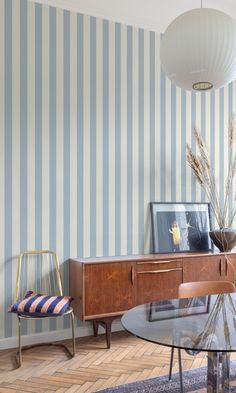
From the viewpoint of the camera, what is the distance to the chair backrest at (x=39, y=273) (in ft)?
11.4

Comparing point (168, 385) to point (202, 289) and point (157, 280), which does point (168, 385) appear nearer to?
point (202, 289)

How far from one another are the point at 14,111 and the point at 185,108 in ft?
6.02

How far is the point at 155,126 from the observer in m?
4.12

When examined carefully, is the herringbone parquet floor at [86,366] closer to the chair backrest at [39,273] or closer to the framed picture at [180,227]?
the chair backrest at [39,273]

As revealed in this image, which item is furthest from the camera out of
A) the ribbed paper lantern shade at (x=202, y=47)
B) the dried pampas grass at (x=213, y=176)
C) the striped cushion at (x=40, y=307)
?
the dried pampas grass at (x=213, y=176)

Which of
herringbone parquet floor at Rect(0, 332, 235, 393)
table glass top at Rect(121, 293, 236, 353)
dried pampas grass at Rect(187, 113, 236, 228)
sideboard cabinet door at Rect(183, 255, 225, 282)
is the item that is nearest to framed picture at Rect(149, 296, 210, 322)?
table glass top at Rect(121, 293, 236, 353)

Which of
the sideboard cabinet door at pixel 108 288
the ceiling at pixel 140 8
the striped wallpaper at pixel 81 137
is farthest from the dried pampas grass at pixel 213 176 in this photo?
the sideboard cabinet door at pixel 108 288

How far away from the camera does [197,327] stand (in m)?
1.83

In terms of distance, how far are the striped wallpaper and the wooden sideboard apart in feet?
1.09

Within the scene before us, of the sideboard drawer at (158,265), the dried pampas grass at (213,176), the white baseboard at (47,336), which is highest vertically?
the dried pampas grass at (213,176)

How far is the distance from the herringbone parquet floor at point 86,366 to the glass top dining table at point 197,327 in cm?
87

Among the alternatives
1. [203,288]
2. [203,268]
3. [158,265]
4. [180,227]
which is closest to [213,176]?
[180,227]

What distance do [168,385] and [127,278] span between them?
3.34ft

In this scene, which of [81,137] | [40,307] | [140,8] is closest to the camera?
[40,307]
